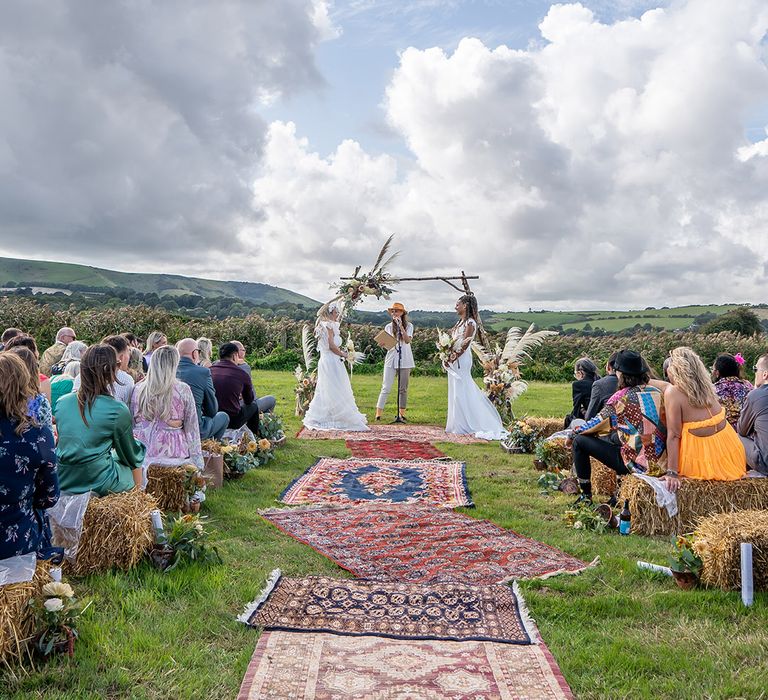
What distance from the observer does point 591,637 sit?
3.99m

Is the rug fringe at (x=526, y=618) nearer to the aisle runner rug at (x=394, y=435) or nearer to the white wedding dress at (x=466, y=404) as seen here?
the aisle runner rug at (x=394, y=435)

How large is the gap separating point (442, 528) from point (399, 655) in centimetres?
261

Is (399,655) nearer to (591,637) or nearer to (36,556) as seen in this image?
(591,637)

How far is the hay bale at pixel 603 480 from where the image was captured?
7254 millimetres

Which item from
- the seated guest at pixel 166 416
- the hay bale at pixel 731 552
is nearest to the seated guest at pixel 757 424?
the hay bale at pixel 731 552

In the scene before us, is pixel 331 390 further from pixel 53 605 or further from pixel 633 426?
pixel 53 605

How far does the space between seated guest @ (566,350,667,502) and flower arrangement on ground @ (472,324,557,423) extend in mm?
5658

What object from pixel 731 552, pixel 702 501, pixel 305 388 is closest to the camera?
pixel 731 552

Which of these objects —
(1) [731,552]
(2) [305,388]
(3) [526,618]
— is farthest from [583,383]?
(2) [305,388]

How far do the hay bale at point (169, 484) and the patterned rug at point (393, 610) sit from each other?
6.63 feet

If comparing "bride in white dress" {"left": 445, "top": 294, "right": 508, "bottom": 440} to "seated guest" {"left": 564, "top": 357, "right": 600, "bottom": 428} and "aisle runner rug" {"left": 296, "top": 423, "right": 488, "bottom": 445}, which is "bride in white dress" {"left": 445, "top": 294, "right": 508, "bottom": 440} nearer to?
"aisle runner rug" {"left": 296, "top": 423, "right": 488, "bottom": 445}

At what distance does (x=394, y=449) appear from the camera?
10570 millimetres

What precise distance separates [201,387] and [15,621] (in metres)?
4.55

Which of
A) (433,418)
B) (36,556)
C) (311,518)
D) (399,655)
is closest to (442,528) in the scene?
(311,518)
